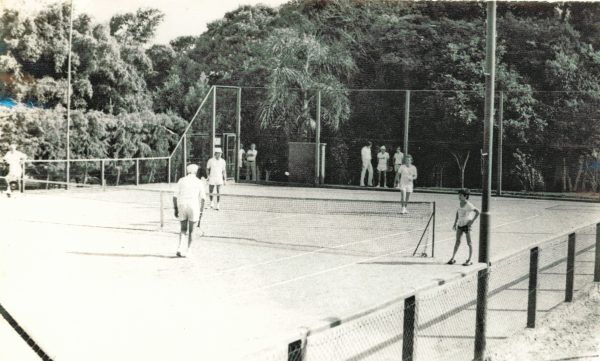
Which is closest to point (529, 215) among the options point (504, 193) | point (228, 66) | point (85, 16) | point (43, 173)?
point (504, 193)

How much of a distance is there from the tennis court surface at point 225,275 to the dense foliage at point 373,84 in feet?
28.2

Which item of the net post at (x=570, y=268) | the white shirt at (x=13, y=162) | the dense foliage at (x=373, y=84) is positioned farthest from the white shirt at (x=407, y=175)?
the white shirt at (x=13, y=162)

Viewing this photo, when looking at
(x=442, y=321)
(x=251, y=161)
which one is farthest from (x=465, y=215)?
(x=251, y=161)

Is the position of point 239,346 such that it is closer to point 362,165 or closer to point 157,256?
point 157,256

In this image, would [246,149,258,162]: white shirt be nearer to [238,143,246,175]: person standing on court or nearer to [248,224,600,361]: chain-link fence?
[238,143,246,175]: person standing on court

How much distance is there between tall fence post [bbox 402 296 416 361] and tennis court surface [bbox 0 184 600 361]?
184mm

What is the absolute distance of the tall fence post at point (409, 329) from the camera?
220 inches

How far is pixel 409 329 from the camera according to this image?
225 inches

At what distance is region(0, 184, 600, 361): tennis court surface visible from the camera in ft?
24.5

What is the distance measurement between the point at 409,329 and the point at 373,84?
3154cm

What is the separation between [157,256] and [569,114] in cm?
2115

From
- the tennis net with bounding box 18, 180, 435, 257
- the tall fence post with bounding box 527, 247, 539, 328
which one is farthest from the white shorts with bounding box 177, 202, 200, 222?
the tall fence post with bounding box 527, 247, 539, 328

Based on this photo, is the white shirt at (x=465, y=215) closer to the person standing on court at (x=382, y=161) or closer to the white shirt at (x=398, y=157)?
the white shirt at (x=398, y=157)

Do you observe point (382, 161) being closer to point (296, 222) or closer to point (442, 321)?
point (296, 222)
